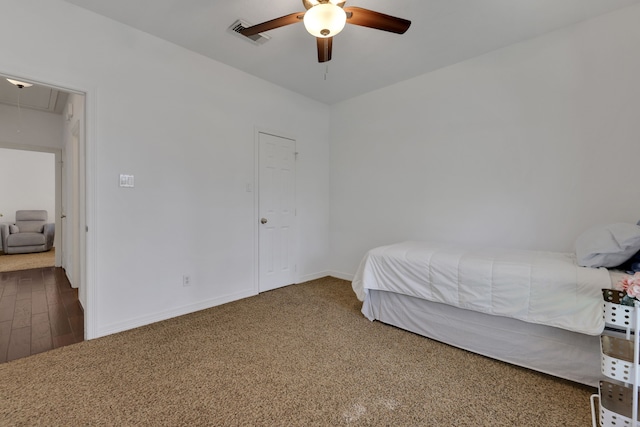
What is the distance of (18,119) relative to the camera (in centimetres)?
428

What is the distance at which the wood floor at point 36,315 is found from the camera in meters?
2.29

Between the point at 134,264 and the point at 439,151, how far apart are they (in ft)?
11.2

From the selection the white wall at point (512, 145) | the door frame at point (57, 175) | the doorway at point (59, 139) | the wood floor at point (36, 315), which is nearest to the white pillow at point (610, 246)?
the white wall at point (512, 145)

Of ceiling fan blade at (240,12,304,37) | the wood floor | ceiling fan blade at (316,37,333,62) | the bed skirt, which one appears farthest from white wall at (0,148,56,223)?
the bed skirt

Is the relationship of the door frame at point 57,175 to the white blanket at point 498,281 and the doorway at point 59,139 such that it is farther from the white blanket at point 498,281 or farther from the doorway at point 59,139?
the white blanket at point 498,281

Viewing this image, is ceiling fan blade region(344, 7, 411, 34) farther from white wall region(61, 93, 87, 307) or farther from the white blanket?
white wall region(61, 93, 87, 307)

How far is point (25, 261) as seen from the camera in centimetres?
533

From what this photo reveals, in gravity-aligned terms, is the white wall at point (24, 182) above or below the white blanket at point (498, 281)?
above

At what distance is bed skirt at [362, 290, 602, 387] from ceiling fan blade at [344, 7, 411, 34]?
83.3 inches

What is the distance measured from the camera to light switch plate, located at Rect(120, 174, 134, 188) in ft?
8.31

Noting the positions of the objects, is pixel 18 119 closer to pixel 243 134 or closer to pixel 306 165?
pixel 243 134

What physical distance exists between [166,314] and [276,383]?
161 cm

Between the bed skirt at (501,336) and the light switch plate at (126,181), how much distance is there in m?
2.46

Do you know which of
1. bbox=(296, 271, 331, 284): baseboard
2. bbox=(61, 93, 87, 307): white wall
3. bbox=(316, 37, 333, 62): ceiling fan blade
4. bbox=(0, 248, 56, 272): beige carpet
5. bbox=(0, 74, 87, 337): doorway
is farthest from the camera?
bbox=(0, 248, 56, 272): beige carpet
